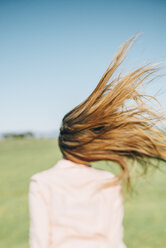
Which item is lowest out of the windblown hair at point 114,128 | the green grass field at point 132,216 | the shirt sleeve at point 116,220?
the green grass field at point 132,216

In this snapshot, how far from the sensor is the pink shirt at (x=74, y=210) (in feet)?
5.48

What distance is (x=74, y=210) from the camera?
169 centimetres

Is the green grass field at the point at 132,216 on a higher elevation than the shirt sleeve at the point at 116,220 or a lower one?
lower

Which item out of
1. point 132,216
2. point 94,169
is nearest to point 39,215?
point 94,169

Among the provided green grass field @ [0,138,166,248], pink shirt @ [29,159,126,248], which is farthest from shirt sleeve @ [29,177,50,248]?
green grass field @ [0,138,166,248]

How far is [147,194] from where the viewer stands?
7492mm

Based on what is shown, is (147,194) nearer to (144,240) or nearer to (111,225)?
(144,240)

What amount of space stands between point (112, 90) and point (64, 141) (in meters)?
0.58

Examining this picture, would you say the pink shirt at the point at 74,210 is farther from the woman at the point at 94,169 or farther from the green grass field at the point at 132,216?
the green grass field at the point at 132,216

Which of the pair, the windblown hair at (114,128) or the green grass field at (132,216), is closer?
the windblown hair at (114,128)

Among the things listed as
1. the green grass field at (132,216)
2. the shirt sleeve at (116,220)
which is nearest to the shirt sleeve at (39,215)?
the shirt sleeve at (116,220)

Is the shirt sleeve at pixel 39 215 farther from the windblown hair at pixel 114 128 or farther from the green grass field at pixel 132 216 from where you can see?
the green grass field at pixel 132 216

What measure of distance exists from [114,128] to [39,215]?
32.7 inches

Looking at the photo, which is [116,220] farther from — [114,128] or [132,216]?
→ [132,216]
